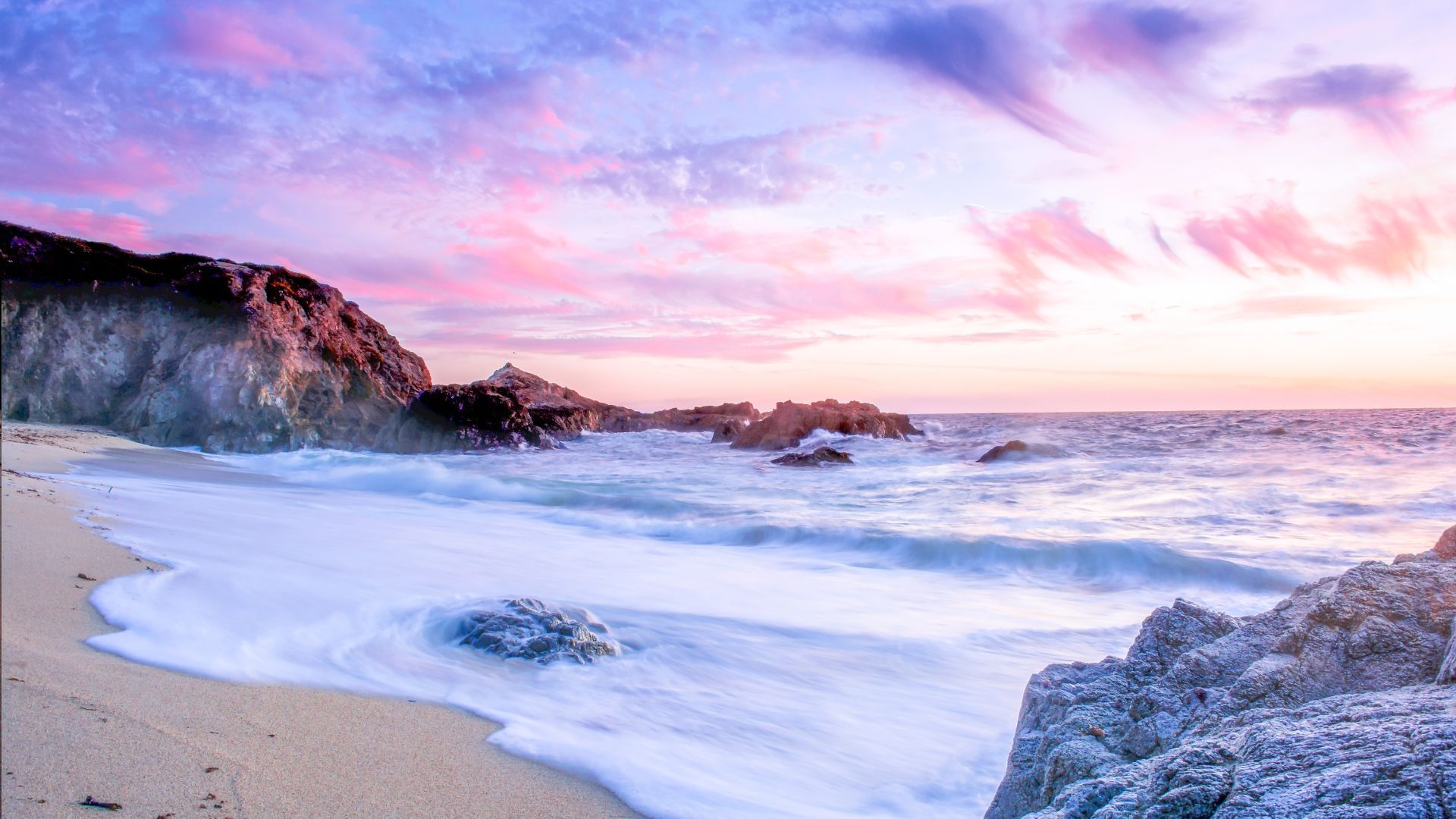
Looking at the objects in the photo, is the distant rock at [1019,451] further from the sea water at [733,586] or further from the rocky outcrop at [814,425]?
the rocky outcrop at [814,425]

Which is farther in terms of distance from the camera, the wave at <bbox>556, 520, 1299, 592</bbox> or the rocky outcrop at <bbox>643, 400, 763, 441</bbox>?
the rocky outcrop at <bbox>643, 400, 763, 441</bbox>

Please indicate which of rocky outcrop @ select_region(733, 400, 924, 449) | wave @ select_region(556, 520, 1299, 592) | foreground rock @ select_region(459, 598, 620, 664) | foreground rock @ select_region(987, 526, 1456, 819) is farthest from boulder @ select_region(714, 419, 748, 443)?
foreground rock @ select_region(987, 526, 1456, 819)

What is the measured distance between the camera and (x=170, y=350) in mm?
22703

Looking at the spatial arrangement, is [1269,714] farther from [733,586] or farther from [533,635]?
[733,586]

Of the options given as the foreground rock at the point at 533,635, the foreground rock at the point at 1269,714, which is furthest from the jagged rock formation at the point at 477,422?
the foreground rock at the point at 1269,714

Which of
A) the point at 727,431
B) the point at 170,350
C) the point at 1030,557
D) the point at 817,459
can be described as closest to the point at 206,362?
the point at 170,350

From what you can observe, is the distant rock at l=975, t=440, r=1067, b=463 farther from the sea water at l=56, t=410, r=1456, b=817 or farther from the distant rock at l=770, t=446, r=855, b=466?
the distant rock at l=770, t=446, r=855, b=466

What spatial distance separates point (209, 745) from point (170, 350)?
24716 millimetres

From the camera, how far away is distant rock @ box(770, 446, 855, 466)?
21.8 metres

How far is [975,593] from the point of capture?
851 cm

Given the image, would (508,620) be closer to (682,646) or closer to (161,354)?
(682,646)

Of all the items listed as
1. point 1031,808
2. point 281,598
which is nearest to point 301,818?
point 1031,808

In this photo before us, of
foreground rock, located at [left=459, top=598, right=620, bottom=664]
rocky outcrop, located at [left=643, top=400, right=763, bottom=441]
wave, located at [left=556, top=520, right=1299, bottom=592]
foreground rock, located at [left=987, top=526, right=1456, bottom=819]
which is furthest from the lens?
rocky outcrop, located at [left=643, top=400, right=763, bottom=441]

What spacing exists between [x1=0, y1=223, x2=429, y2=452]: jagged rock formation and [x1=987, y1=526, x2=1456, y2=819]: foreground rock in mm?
23355
